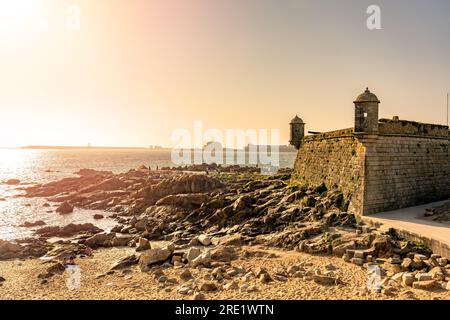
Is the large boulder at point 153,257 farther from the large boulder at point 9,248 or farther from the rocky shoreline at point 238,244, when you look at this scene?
the large boulder at point 9,248

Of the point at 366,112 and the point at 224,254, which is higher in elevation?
the point at 366,112

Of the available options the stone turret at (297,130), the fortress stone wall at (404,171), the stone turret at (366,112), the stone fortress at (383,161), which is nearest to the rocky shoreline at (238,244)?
the stone fortress at (383,161)

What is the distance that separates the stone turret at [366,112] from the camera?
59.0ft

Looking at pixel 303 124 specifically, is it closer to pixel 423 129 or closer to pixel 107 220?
pixel 423 129

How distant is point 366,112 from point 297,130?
12684 mm

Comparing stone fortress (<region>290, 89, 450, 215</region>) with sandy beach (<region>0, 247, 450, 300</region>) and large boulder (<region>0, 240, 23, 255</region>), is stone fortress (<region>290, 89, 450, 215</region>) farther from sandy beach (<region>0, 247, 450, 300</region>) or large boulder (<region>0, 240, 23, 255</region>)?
large boulder (<region>0, 240, 23, 255</region>)

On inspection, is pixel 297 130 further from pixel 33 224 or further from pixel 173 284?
pixel 33 224

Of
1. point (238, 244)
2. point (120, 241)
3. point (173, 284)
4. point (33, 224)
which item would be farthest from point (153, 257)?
point (33, 224)

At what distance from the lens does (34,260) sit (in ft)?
59.1

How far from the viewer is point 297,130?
30.7 meters

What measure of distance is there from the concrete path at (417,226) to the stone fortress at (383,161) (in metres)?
0.86
